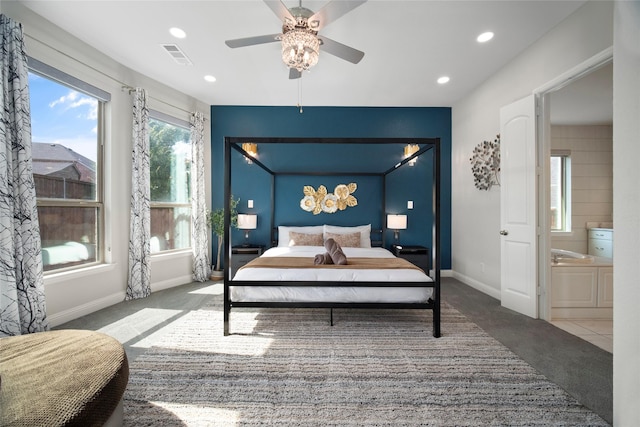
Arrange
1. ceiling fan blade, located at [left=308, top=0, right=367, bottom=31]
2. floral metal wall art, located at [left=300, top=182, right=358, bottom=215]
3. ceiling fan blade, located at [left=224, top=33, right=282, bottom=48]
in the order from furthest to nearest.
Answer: floral metal wall art, located at [left=300, top=182, right=358, bottom=215]
ceiling fan blade, located at [left=224, top=33, right=282, bottom=48]
ceiling fan blade, located at [left=308, top=0, right=367, bottom=31]

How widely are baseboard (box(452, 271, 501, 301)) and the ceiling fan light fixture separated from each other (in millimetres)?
3540

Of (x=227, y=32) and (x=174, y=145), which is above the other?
(x=227, y=32)

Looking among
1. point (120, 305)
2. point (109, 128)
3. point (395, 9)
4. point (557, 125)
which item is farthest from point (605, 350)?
point (109, 128)

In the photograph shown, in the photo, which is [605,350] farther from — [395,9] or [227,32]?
[227,32]

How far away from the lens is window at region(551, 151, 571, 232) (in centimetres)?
495

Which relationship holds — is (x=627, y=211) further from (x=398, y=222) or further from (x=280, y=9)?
(x=398, y=222)

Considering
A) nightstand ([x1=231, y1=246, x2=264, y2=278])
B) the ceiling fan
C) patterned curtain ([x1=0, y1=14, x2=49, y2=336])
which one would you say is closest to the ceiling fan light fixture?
the ceiling fan

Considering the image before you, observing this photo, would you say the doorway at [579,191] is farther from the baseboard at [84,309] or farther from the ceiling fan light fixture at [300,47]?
the baseboard at [84,309]

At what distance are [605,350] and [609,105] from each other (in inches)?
144

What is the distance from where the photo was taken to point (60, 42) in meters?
2.82

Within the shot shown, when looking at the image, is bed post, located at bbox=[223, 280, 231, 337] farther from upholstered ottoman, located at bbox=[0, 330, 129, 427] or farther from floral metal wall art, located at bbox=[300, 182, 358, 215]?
floral metal wall art, located at bbox=[300, 182, 358, 215]

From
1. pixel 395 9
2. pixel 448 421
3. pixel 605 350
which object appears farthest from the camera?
pixel 395 9

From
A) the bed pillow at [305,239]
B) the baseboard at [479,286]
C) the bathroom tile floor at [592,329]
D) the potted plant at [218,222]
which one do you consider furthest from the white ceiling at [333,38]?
the bathroom tile floor at [592,329]

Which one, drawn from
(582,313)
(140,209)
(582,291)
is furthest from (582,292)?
(140,209)
